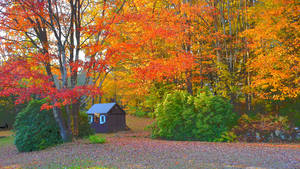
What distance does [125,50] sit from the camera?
948 cm

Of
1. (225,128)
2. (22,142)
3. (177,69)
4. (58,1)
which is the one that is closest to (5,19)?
(58,1)

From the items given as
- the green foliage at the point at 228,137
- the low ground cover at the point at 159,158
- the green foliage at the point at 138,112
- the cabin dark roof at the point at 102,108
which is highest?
the cabin dark roof at the point at 102,108

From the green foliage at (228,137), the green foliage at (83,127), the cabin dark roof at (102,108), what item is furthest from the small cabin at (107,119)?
the green foliage at (228,137)

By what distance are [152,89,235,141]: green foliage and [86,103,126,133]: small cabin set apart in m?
4.67

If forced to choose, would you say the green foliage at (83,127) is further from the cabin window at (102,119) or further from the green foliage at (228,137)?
the green foliage at (228,137)

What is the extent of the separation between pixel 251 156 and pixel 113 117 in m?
10.6

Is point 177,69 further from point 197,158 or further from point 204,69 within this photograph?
point 197,158

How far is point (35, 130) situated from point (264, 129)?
10123mm

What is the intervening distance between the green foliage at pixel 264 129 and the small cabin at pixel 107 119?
26.3 feet

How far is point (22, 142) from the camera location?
9375 millimetres

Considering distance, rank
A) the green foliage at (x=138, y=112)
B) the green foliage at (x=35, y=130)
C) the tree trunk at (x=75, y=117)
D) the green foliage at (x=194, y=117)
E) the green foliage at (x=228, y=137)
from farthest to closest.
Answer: the green foliage at (x=138, y=112) → the green foliage at (x=194, y=117) → the green foliage at (x=228, y=137) → the tree trunk at (x=75, y=117) → the green foliage at (x=35, y=130)

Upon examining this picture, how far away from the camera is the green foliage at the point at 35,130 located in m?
9.36

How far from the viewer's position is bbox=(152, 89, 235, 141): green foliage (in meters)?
10.6

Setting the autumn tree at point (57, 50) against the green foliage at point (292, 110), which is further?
the green foliage at point (292, 110)
